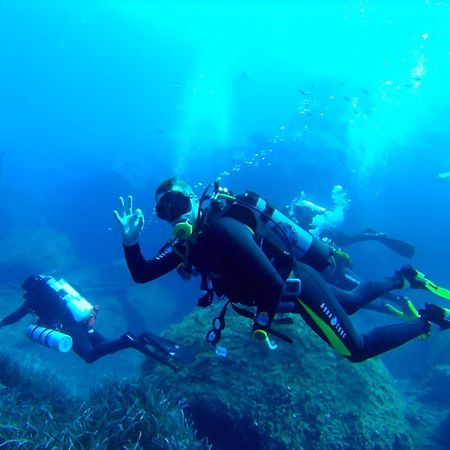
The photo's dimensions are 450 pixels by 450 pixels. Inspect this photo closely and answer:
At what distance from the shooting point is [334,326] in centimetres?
378

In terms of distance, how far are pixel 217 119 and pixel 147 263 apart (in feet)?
176

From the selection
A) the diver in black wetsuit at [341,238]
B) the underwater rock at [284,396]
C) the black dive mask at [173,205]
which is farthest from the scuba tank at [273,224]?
the diver in black wetsuit at [341,238]

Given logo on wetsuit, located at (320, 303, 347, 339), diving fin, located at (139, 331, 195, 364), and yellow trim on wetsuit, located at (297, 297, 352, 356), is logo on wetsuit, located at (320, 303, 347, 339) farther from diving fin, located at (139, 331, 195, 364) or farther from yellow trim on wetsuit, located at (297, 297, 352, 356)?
diving fin, located at (139, 331, 195, 364)

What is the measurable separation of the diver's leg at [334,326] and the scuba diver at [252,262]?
0.4 inches

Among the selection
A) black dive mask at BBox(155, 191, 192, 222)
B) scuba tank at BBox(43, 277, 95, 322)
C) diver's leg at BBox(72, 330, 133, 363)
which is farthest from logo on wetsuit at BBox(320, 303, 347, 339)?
scuba tank at BBox(43, 277, 95, 322)

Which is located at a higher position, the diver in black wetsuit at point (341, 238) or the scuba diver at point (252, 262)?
the scuba diver at point (252, 262)

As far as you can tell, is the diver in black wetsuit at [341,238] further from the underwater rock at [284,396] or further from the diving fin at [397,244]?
the underwater rock at [284,396]

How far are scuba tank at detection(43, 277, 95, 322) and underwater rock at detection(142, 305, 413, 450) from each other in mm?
1923

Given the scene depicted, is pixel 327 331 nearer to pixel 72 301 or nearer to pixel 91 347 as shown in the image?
pixel 72 301

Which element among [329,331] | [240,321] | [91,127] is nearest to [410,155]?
[240,321]

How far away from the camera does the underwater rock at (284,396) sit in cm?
598

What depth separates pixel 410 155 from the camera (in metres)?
30.5

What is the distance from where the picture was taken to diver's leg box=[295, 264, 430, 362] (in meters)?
3.68

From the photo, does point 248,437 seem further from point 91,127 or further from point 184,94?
point 184,94
